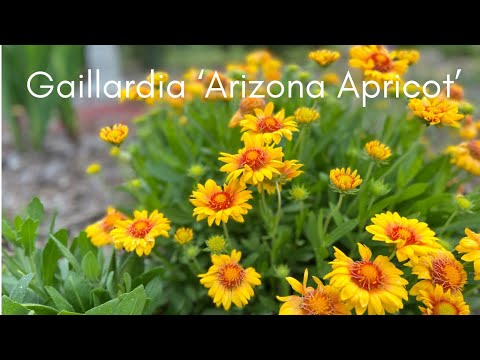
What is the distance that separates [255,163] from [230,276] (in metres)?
0.24

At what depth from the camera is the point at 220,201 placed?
96cm

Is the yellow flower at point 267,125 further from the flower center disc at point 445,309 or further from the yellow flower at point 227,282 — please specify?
the flower center disc at point 445,309

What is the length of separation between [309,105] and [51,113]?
1.75 metres

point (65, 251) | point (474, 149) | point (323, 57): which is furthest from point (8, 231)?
point (474, 149)

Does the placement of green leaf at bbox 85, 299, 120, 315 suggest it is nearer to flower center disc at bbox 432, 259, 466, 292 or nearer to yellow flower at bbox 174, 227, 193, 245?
yellow flower at bbox 174, 227, 193, 245

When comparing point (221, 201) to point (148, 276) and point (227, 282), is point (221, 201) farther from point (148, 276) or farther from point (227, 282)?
point (148, 276)

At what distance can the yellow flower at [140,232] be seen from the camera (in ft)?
3.26

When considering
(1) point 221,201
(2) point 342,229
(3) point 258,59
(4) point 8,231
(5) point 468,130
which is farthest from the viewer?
(3) point 258,59

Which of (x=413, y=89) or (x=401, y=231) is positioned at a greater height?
(x=413, y=89)

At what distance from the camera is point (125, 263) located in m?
1.19

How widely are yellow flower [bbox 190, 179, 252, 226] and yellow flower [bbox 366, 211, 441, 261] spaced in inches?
9.8

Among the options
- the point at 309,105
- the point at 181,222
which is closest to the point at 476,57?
the point at 309,105
